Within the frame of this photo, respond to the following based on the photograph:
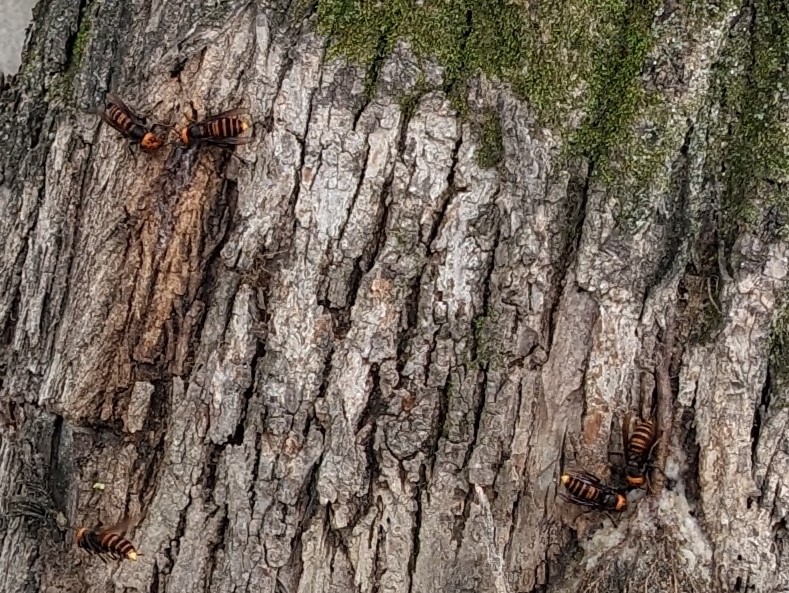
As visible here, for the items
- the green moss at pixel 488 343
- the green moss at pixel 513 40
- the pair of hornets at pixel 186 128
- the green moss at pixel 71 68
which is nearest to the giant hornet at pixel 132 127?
the pair of hornets at pixel 186 128

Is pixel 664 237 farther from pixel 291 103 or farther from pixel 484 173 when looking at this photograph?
pixel 291 103

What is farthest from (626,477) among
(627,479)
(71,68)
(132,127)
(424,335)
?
(71,68)

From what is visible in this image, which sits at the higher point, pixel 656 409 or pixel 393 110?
pixel 393 110

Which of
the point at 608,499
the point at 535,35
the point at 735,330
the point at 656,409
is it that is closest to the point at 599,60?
the point at 535,35

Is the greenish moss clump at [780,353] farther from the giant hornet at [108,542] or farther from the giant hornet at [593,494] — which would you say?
the giant hornet at [108,542]

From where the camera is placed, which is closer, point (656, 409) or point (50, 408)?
point (656, 409)

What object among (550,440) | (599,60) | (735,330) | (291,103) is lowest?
(550,440)
